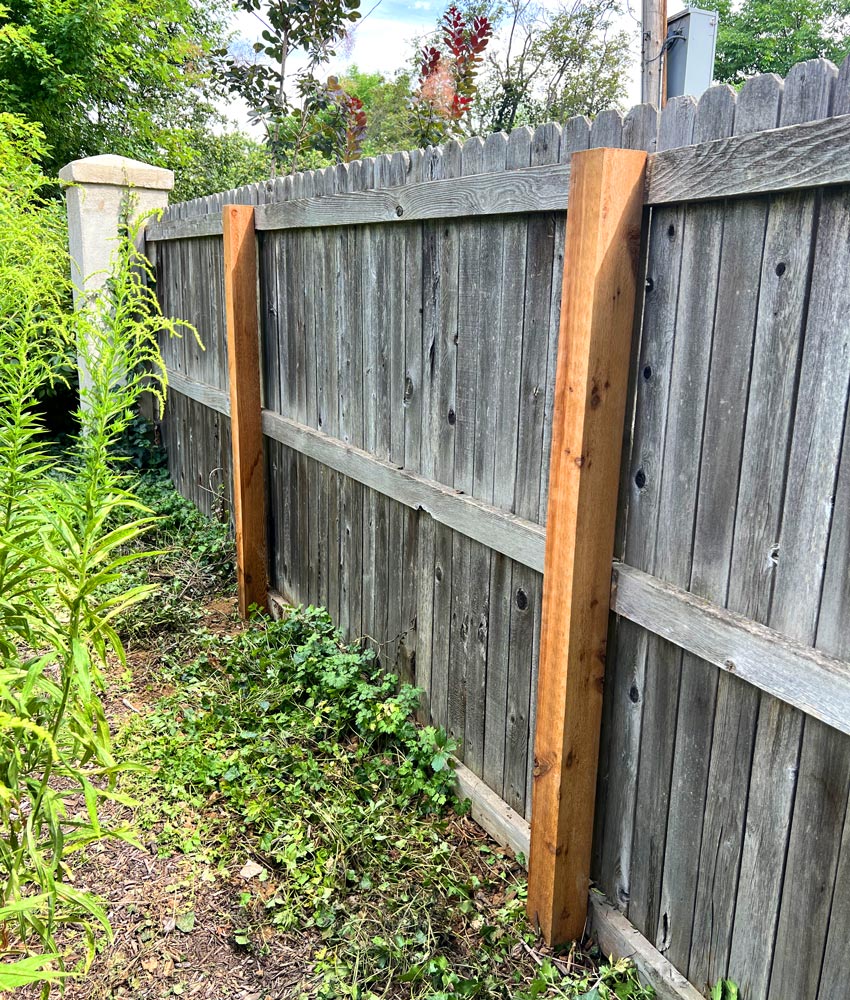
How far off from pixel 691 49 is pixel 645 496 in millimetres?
2332

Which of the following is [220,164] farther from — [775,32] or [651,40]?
[775,32]

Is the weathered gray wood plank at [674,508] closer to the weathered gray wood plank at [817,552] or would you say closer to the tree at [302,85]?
the weathered gray wood plank at [817,552]

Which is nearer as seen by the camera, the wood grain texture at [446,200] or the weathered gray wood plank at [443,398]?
the wood grain texture at [446,200]

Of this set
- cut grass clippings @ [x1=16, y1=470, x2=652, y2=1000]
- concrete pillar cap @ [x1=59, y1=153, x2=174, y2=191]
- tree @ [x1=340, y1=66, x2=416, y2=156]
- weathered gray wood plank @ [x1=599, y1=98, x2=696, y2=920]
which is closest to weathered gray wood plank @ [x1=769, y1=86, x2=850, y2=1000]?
weathered gray wood plank @ [x1=599, y1=98, x2=696, y2=920]

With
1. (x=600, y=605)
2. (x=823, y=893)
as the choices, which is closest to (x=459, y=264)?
(x=600, y=605)

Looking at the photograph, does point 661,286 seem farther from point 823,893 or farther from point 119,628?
point 119,628

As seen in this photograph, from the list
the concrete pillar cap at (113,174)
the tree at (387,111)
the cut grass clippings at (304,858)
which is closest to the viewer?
the cut grass clippings at (304,858)

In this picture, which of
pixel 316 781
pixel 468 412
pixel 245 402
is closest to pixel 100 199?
pixel 245 402

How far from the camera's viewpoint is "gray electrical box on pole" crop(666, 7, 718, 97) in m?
3.39

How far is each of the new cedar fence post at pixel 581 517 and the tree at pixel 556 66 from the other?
1383 cm

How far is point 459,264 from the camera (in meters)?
2.70

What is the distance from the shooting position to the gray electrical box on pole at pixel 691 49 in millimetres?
3387

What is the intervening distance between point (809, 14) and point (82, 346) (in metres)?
40.4

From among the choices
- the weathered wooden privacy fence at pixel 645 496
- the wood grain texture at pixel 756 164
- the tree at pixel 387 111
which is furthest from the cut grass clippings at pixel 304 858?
the tree at pixel 387 111
